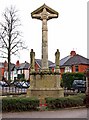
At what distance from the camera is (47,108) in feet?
49.4

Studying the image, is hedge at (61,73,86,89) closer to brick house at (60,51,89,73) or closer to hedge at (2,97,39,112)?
brick house at (60,51,89,73)

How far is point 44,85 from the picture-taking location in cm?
1827

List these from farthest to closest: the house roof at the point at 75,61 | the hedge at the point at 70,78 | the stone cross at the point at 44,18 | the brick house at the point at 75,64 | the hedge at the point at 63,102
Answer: the house roof at the point at 75,61 → the brick house at the point at 75,64 → the hedge at the point at 70,78 → the stone cross at the point at 44,18 → the hedge at the point at 63,102

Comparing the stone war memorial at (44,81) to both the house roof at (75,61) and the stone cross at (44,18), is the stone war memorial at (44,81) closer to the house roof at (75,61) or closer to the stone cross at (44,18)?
the stone cross at (44,18)

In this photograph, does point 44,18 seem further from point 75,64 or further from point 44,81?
point 75,64

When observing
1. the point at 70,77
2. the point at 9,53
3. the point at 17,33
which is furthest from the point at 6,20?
the point at 70,77

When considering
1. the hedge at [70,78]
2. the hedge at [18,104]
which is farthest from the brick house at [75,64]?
the hedge at [18,104]

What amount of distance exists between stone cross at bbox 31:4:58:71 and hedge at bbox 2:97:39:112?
14.5 feet

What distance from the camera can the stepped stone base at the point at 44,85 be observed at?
1812 centimetres

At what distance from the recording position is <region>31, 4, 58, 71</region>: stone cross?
1895 centimetres

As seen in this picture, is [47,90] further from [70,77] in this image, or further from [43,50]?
[70,77]

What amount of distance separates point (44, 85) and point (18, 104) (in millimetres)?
4245

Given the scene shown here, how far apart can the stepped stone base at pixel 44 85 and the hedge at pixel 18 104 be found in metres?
3.24

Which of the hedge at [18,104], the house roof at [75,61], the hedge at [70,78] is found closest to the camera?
the hedge at [18,104]
